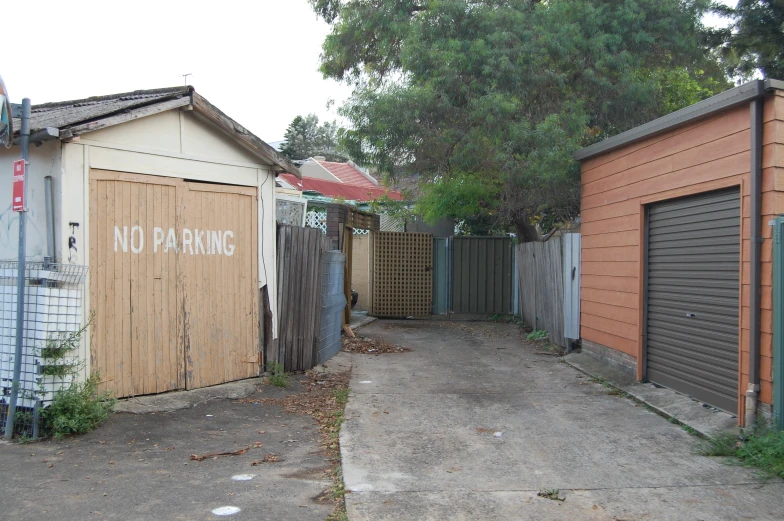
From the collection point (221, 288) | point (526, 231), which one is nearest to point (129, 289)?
point (221, 288)

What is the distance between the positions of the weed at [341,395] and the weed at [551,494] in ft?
11.0

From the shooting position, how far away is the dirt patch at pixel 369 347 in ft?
38.6

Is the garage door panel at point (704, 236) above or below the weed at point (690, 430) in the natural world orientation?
above

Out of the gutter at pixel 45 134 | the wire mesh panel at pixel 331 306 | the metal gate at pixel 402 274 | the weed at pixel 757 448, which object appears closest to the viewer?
the weed at pixel 757 448

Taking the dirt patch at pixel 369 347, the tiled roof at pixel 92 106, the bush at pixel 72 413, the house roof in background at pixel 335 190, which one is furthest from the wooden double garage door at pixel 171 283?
the house roof in background at pixel 335 190

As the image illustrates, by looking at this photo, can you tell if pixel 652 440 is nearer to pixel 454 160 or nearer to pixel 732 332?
pixel 732 332

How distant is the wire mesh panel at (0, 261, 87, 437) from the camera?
621cm

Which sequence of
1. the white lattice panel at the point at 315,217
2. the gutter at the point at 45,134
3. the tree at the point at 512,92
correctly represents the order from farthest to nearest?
the white lattice panel at the point at 315,217 < the tree at the point at 512,92 < the gutter at the point at 45,134

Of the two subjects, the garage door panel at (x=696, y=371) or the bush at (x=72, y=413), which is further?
the garage door panel at (x=696, y=371)

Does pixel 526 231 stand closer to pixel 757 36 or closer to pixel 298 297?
pixel 757 36

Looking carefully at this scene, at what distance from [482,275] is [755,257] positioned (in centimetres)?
1106

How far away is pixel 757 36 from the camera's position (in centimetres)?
1348

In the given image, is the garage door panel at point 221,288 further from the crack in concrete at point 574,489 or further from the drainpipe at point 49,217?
the crack in concrete at point 574,489

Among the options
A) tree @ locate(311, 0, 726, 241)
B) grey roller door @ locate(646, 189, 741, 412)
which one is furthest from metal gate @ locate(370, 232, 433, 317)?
grey roller door @ locate(646, 189, 741, 412)
